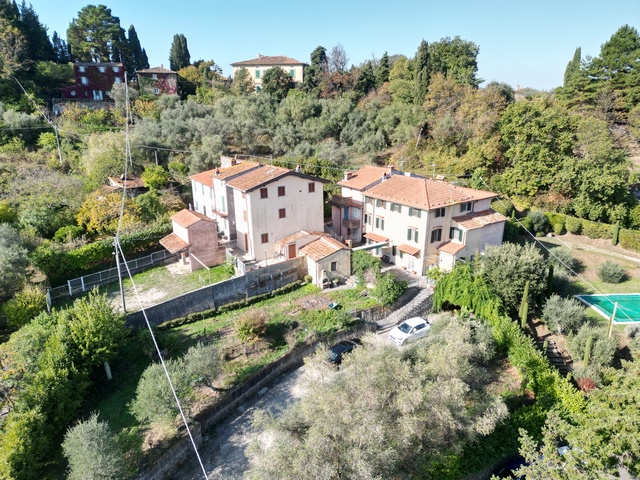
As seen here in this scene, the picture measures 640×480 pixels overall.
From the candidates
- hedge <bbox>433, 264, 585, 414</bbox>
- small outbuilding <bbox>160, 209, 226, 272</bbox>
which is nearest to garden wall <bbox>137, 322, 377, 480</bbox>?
hedge <bbox>433, 264, 585, 414</bbox>

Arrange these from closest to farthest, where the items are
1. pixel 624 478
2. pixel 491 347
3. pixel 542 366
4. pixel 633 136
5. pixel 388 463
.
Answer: pixel 388 463
pixel 624 478
pixel 542 366
pixel 491 347
pixel 633 136

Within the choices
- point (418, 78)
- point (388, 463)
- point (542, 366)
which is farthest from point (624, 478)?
point (418, 78)

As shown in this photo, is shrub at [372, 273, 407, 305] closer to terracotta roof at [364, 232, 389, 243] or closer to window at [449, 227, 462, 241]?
terracotta roof at [364, 232, 389, 243]

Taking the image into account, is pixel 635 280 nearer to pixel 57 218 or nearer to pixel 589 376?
pixel 589 376

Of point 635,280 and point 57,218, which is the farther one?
point 635,280

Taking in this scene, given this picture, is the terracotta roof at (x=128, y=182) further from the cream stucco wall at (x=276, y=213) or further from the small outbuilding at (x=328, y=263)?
the small outbuilding at (x=328, y=263)

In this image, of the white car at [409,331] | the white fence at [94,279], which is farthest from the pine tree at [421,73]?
the white fence at [94,279]
